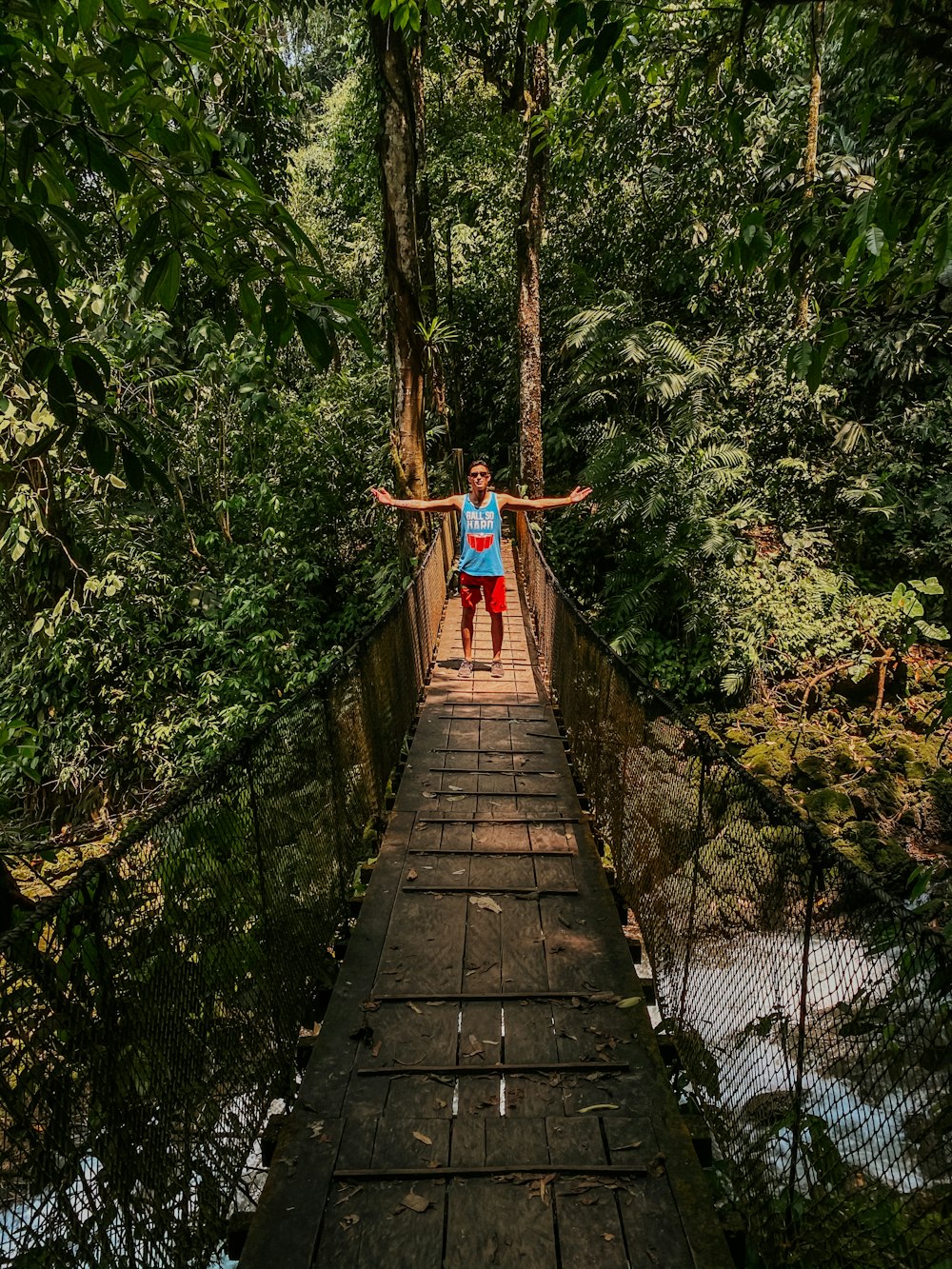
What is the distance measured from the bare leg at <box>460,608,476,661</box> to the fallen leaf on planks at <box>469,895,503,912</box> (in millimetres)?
3062

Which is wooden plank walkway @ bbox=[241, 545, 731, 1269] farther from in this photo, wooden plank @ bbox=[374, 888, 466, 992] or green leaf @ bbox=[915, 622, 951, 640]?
green leaf @ bbox=[915, 622, 951, 640]

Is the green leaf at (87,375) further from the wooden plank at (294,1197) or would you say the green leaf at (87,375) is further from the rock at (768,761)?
the rock at (768,761)

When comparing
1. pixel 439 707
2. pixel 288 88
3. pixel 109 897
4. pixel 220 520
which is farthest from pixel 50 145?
pixel 220 520

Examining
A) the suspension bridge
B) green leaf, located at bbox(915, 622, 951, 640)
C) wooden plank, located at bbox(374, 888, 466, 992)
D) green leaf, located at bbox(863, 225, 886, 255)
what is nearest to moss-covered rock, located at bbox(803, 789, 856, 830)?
green leaf, located at bbox(915, 622, 951, 640)

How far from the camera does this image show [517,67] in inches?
439

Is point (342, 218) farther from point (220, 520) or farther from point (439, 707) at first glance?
point (439, 707)

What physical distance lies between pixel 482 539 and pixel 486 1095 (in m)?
3.84

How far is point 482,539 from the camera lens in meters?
5.66

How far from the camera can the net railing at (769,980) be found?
1868 mm

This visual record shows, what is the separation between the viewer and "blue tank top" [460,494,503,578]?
5.57 m

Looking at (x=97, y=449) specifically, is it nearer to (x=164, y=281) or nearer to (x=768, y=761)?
(x=164, y=281)

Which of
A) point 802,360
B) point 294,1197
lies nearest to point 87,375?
point 802,360

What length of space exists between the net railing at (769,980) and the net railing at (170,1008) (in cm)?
118

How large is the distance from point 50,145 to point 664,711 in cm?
245
